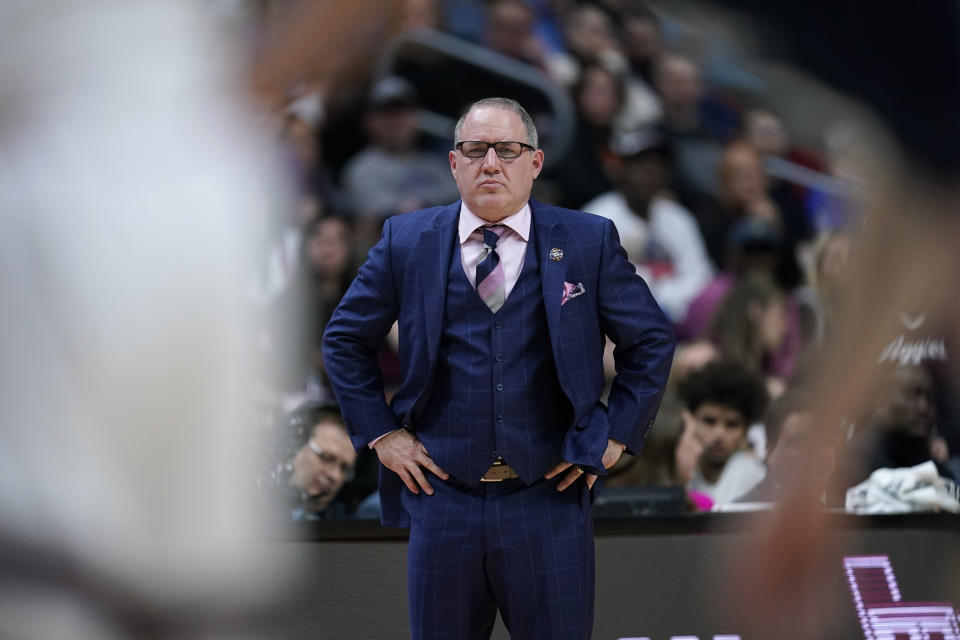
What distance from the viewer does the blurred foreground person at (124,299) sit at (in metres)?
4.00

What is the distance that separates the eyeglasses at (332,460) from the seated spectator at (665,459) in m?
0.99

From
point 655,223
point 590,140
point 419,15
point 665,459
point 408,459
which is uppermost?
point 419,15

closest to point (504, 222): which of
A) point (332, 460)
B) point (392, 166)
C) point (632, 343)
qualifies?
point (632, 343)

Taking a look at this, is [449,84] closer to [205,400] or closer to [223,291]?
[223,291]

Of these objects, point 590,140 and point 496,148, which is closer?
point 496,148

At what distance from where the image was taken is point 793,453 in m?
4.07

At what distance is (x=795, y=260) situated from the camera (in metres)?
4.65

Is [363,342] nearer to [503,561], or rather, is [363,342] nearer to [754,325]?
[503,561]

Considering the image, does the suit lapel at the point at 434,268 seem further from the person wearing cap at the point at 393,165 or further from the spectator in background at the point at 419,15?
the spectator in background at the point at 419,15

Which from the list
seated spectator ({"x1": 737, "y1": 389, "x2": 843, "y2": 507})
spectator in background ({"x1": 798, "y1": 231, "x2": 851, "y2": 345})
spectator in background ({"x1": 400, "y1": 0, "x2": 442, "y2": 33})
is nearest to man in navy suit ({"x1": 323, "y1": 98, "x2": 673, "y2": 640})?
seated spectator ({"x1": 737, "y1": 389, "x2": 843, "y2": 507})

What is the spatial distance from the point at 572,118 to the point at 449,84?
1.83 feet

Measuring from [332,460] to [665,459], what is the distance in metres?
1.29

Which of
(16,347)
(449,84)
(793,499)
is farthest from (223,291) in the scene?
(793,499)

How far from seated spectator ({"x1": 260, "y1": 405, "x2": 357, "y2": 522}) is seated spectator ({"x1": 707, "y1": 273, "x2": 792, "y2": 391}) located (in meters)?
1.64
